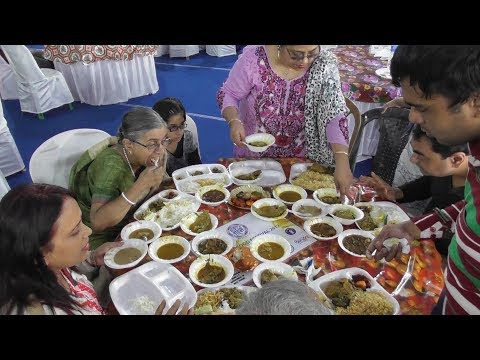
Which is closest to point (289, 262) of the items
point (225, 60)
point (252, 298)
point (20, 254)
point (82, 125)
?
point (252, 298)

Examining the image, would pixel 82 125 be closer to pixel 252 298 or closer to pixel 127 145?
pixel 127 145

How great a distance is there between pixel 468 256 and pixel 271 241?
1121 mm

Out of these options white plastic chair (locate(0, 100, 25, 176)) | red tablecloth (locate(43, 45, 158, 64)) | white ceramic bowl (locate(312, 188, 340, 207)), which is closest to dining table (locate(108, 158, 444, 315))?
white ceramic bowl (locate(312, 188, 340, 207))

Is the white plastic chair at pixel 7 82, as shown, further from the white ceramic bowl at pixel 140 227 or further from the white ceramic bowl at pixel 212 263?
the white ceramic bowl at pixel 212 263

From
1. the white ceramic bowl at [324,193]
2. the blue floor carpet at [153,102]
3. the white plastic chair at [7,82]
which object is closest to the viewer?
the white ceramic bowl at [324,193]

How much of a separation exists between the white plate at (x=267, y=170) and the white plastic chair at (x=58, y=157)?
1245 mm

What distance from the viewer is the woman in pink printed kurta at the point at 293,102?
9.09 feet

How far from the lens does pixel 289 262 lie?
6.97 feet

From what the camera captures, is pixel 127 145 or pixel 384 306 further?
pixel 127 145

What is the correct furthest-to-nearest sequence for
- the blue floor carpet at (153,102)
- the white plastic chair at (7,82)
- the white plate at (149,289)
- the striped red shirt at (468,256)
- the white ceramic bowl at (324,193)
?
the white plastic chair at (7,82) → the blue floor carpet at (153,102) → the white ceramic bowl at (324,193) → the white plate at (149,289) → the striped red shirt at (468,256)

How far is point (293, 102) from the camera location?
287cm

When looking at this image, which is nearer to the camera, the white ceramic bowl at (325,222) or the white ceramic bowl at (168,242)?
the white ceramic bowl at (168,242)

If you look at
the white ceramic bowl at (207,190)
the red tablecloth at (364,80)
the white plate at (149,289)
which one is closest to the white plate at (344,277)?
the white plate at (149,289)

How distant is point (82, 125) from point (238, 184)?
4.79 m
